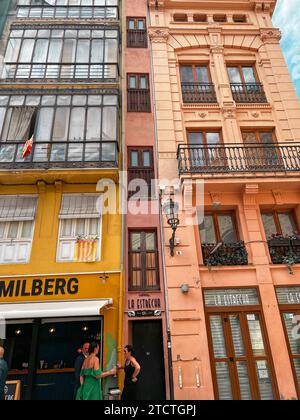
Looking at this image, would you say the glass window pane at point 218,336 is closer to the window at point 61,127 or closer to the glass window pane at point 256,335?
the glass window pane at point 256,335

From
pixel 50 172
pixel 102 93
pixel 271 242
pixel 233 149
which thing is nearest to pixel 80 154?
pixel 50 172

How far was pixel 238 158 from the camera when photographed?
1040cm

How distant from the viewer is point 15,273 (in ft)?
29.9

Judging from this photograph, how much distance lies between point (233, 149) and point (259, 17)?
8.67 meters

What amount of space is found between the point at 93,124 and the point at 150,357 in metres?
8.31

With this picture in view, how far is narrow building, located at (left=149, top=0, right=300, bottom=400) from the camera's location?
27.5 feet

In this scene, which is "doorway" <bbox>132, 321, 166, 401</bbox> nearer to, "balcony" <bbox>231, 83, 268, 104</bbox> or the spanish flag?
the spanish flag

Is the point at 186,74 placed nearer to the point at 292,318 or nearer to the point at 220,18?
the point at 220,18

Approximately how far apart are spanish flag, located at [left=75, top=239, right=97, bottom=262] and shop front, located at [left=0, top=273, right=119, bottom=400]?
66cm

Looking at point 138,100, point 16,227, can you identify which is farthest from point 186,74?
point 16,227

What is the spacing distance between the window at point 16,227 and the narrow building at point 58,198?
0.04 metres

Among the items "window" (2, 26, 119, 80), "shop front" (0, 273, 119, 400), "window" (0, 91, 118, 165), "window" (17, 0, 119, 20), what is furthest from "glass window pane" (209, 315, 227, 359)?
"window" (17, 0, 119, 20)

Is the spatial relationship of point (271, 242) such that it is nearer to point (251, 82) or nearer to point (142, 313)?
point (142, 313)

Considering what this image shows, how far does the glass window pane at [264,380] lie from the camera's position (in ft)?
26.6
